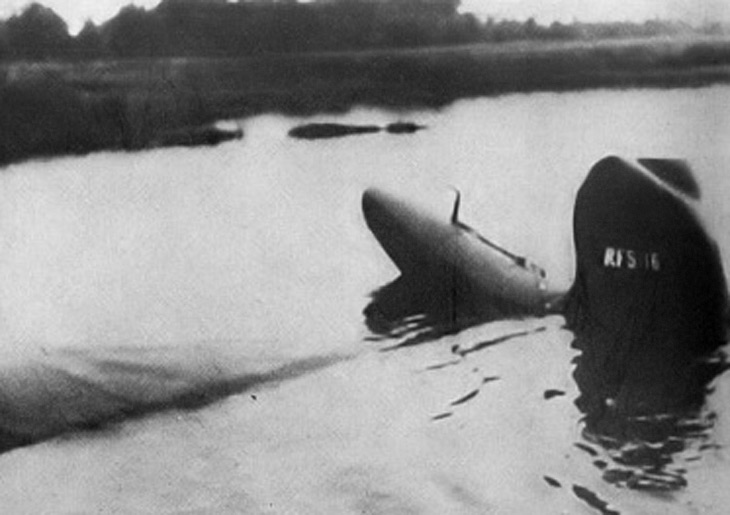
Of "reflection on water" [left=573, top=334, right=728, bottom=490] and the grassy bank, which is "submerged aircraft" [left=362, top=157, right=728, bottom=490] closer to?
"reflection on water" [left=573, top=334, right=728, bottom=490]

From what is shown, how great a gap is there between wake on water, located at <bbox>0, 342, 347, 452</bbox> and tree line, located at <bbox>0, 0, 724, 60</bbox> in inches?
18.7

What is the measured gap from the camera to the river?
164cm

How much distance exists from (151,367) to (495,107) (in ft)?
2.29

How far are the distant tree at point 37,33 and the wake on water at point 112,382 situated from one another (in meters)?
0.47

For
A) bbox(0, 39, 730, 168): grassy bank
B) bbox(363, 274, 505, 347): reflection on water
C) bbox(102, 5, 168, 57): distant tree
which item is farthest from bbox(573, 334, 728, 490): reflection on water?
bbox(102, 5, 168, 57): distant tree

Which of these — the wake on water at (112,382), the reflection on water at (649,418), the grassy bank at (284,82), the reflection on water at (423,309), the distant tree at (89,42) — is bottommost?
the reflection on water at (649,418)

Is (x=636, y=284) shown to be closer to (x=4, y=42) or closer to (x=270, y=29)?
(x=270, y=29)

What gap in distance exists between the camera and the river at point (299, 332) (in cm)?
164

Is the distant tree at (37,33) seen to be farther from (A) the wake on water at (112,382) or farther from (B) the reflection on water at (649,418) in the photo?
(B) the reflection on water at (649,418)

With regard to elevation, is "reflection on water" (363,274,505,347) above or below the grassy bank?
below

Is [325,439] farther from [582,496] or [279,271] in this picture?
[582,496]

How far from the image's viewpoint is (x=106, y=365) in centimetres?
164

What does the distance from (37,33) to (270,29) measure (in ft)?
1.19

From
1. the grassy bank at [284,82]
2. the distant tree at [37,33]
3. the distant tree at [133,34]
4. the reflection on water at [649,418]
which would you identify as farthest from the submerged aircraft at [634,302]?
the distant tree at [37,33]
